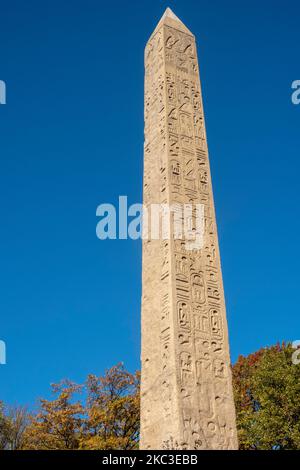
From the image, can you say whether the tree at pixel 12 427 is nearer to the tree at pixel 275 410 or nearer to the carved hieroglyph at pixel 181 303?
the tree at pixel 275 410

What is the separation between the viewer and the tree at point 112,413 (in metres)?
19.8

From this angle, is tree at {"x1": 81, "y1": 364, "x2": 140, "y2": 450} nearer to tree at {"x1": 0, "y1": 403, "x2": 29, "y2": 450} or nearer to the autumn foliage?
the autumn foliage

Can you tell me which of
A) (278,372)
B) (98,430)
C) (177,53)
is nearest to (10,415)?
(98,430)

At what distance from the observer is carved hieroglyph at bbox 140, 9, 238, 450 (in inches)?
244

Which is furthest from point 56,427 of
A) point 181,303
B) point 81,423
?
point 181,303

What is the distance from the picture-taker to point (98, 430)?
21109mm

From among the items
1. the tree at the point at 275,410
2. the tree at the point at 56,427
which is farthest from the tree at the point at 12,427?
the tree at the point at 275,410

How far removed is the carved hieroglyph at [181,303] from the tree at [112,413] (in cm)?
1356

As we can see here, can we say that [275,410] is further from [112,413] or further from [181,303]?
[181,303]

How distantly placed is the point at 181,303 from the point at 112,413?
15.6 metres

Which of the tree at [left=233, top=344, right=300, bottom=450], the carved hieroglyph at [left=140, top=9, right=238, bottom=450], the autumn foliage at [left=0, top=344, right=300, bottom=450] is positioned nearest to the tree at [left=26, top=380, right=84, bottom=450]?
the autumn foliage at [left=0, top=344, right=300, bottom=450]

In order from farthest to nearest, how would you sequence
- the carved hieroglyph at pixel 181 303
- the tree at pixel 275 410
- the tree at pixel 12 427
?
the tree at pixel 12 427
the tree at pixel 275 410
the carved hieroglyph at pixel 181 303
